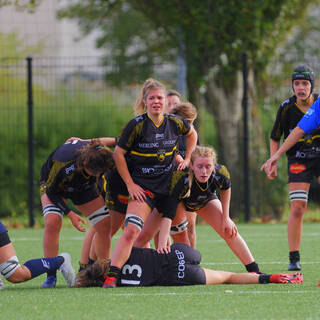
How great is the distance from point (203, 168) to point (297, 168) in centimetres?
132

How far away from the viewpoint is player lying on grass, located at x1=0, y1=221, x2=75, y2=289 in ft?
20.6

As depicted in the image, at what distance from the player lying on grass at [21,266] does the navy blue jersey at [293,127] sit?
268cm

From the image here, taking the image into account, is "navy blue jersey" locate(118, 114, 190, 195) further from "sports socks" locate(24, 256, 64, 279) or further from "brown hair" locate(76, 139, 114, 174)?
"sports socks" locate(24, 256, 64, 279)

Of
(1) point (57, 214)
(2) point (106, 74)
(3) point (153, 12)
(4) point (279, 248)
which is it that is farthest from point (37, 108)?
(1) point (57, 214)

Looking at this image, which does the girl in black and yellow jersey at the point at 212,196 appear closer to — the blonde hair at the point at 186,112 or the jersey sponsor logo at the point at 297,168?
the blonde hair at the point at 186,112

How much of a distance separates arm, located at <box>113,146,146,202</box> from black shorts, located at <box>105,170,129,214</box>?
0.43 m

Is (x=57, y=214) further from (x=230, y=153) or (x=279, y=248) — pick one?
(x=230, y=153)

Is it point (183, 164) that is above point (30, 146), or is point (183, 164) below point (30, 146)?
below

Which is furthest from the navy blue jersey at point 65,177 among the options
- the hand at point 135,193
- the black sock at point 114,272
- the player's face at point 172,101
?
the player's face at point 172,101

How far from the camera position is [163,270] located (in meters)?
6.48

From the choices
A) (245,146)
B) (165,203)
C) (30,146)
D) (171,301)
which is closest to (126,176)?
(165,203)

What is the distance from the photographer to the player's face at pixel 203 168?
688 cm

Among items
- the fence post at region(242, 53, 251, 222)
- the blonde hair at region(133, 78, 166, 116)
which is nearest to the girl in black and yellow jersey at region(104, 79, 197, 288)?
the blonde hair at region(133, 78, 166, 116)

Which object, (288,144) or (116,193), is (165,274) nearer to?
(116,193)
